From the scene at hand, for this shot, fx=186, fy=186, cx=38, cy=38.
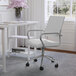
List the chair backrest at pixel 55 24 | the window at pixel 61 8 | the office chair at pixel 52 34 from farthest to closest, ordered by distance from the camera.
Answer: the window at pixel 61 8
the chair backrest at pixel 55 24
the office chair at pixel 52 34

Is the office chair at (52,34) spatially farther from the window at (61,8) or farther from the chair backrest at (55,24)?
the window at (61,8)

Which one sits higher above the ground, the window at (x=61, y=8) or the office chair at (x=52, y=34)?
the window at (x=61, y=8)

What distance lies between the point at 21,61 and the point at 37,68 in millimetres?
553

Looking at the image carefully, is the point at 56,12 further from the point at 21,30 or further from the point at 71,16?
the point at 21,30

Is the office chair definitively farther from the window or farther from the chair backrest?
the window

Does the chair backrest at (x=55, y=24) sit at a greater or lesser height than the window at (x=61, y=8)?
lesser

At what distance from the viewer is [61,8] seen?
4.88 meters

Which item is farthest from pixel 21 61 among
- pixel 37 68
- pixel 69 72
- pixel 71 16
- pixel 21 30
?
pixel 71 16

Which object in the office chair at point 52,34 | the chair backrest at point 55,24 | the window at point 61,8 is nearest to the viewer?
the office chair at point 52,34

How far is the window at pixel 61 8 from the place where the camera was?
4719 mm

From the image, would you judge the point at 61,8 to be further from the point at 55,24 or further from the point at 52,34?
the point at 52,34

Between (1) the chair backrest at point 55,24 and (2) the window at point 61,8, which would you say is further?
(2) the window at point 61,8

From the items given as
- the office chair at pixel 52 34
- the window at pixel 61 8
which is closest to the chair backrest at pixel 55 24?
the office chair at pixel 52 34

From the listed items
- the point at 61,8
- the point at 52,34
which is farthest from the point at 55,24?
the point at 61,8
